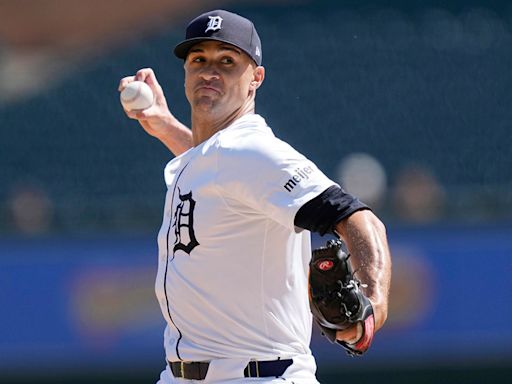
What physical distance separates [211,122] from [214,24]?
0.31 meters

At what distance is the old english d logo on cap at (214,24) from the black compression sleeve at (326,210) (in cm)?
80

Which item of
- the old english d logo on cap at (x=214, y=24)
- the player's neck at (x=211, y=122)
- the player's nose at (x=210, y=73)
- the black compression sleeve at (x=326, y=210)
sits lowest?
the black compression sleeve at (x=326, y=210)

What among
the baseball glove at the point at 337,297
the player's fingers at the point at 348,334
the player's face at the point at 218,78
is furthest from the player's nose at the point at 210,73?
the player's fingers at the point at 348,334

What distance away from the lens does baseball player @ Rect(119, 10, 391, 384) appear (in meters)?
2.90

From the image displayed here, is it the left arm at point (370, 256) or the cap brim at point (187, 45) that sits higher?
the cap brim at point (187, 45)

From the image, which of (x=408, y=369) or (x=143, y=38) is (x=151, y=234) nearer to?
(x=408, y=369)

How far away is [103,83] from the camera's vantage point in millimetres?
9062

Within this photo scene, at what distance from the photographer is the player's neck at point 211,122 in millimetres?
3461

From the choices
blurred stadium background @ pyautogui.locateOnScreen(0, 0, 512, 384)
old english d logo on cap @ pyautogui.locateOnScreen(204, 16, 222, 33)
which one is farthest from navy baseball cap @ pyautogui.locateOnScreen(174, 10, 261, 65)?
blurred stadium background @ pyautogui.locateOnScreen(0, 0, 512, 384)

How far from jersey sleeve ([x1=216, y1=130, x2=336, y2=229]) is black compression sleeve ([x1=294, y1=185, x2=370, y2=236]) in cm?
2

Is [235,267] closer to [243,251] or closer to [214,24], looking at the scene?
[243,251]

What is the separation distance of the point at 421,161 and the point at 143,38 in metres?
4.12

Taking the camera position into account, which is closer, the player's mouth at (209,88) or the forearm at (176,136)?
the player's mouth at (209,88)

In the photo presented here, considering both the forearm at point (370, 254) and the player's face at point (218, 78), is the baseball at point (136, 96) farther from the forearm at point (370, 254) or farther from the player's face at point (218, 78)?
the forearm at point (370, 254)
